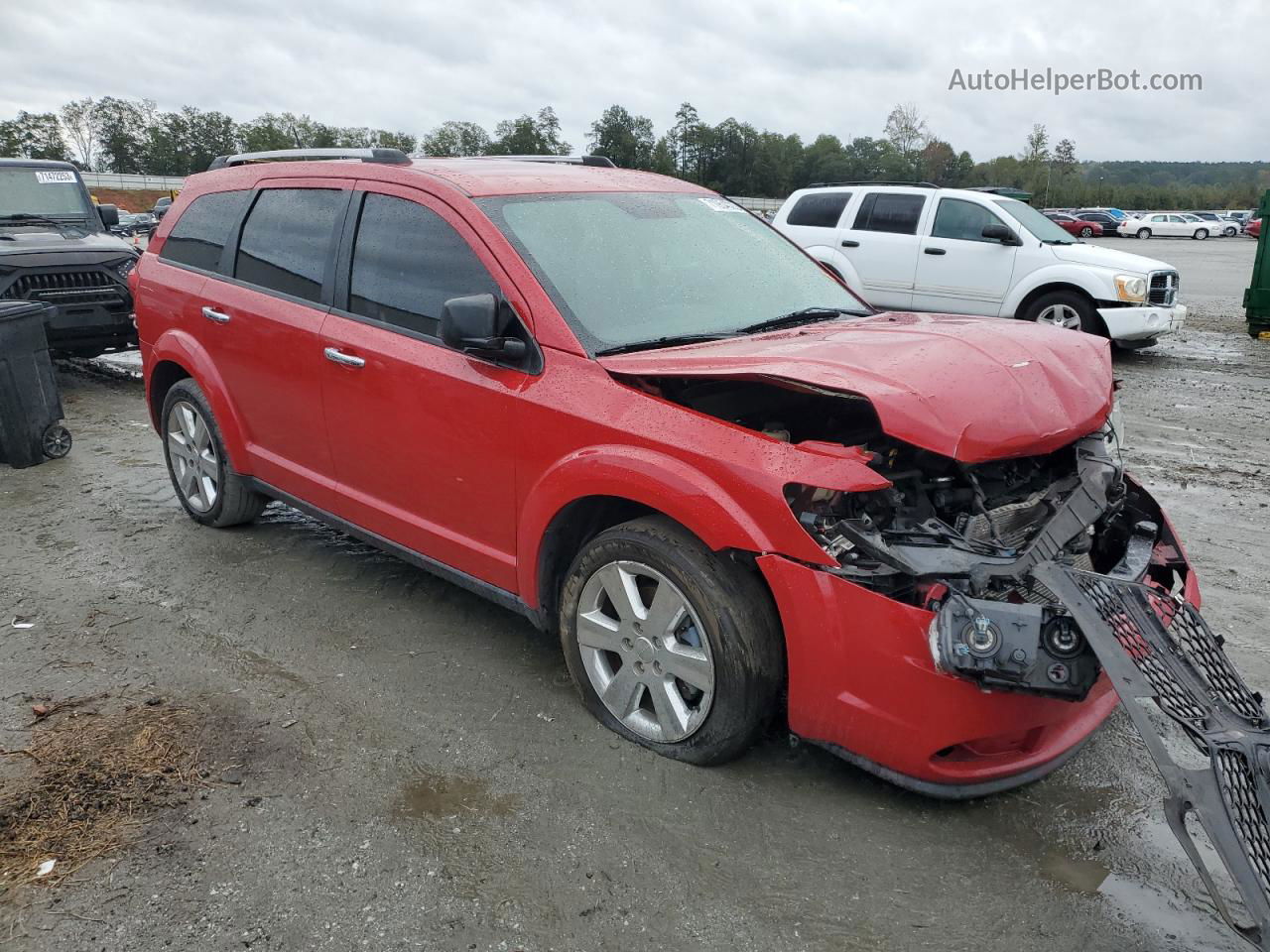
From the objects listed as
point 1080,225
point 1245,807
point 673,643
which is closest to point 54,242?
point 673,643

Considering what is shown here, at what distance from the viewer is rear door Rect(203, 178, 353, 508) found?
13.5 ft

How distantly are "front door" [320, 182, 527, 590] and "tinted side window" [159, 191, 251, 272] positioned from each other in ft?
3.66

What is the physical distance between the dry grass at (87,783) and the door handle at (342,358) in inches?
56.1

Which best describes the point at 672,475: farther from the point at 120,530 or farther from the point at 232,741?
the point at 120,530

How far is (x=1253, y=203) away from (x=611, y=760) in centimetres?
8436

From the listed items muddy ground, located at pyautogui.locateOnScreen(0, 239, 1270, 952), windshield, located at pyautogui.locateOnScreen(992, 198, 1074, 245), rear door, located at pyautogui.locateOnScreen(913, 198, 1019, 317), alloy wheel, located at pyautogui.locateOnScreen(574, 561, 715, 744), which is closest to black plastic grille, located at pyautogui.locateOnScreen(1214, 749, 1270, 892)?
muddy ground, located at pyautogui.locateOnScreen(0, 239, 1270, 952)

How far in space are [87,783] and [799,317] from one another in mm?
2956

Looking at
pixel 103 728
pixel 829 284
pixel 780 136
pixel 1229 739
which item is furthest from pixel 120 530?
pixel 780 136

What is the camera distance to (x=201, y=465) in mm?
5141

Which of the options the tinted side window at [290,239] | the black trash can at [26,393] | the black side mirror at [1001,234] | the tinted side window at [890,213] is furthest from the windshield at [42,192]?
the black side mirror at [1001,234]

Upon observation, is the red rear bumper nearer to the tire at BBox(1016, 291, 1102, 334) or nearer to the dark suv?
the dark suv

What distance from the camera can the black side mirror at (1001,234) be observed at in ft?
35.6

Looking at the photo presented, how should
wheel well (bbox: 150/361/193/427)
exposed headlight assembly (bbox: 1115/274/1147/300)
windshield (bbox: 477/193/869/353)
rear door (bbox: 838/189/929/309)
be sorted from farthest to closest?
rear door (bbox: 838/189/929/309)
exposed headlight assembly (bbox: 1115/274/1147/300)
wheel well (bbox: 150/361/193/427)
windshield (bbox: 477/193/869/353)

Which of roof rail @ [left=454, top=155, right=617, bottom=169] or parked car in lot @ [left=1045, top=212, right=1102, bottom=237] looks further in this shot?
parked car in lot @ [left=1045, top=212, right=1102, bottom=237]
